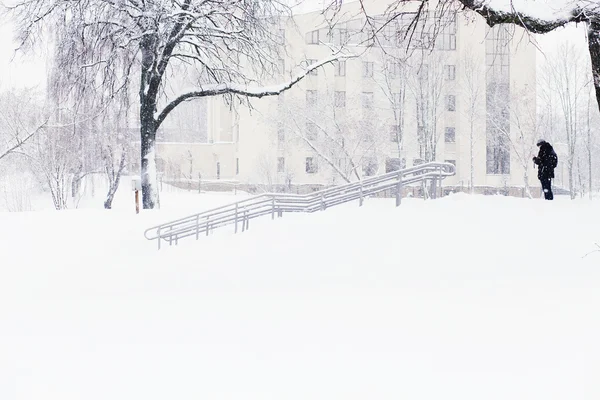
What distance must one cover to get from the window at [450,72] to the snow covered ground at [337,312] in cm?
3054

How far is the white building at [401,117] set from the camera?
39.7m

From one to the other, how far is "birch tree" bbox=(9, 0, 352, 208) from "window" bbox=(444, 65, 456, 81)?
28.6m

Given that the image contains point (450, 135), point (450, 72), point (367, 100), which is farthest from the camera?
point (450, 135)

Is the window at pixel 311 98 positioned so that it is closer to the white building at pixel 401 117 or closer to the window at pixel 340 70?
the white building at pixel 401 117

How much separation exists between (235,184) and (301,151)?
→ 663 centimetres

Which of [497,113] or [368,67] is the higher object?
[368,67]

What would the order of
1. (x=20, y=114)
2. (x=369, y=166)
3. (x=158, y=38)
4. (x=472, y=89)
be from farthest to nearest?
(x=369, y=166), (x=472, y=89), (x=20, y=114), (x=158, y=38)

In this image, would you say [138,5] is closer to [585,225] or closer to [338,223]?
[338,223]

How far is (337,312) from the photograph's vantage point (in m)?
7.84

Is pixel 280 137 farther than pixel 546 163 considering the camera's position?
Yes

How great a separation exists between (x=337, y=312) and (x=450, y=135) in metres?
41.7

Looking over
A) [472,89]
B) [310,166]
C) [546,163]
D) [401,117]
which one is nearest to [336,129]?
[401,117]

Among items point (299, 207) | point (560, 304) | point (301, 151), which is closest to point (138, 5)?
point (299, 207)

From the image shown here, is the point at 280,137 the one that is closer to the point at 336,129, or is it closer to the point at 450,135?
the point at 336,129
